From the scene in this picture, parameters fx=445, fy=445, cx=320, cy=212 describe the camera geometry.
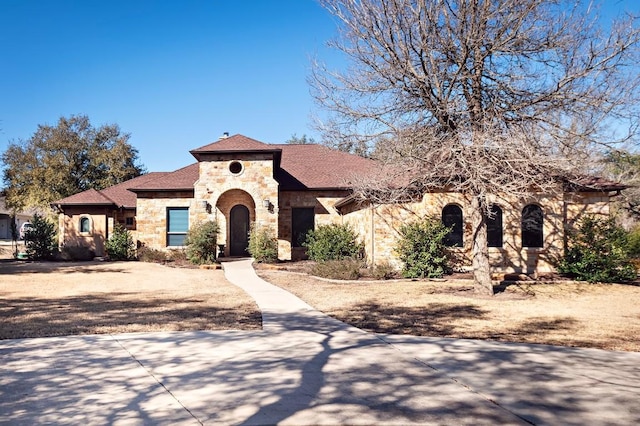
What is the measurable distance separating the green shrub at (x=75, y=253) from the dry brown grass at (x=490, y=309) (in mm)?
13557

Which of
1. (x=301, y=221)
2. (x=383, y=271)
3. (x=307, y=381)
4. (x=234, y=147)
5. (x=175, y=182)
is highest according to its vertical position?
(x=234, y=147)

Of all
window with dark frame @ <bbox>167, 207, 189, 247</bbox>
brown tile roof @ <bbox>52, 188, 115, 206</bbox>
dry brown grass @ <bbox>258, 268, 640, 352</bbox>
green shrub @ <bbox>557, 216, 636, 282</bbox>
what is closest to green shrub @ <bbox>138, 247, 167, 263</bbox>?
window with dark frame @ <bbox>167, 207, 189, 247</bbox>

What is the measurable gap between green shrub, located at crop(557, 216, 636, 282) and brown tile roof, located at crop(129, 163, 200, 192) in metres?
17.6

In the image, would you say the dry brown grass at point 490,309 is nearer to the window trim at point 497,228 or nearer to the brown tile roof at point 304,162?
the window trim at point 497,228

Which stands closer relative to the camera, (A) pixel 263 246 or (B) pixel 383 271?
(B) pixel 383 271

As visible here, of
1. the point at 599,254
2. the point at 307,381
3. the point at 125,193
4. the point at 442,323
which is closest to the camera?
the point at 307,381

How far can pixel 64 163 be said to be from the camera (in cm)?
3778

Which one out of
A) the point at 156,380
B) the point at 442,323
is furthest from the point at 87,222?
the point at 156,380

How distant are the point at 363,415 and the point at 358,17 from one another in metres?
10.3

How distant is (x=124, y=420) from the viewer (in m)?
4.03

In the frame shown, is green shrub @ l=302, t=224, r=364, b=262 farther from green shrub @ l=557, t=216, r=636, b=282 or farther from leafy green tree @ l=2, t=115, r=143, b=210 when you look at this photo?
leafy green tree @ l=2, t=115, r=143, b=210

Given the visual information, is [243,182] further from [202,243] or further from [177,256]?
[177,256]

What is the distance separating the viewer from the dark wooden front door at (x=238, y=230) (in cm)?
2397

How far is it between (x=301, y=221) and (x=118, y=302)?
13.3 metres
